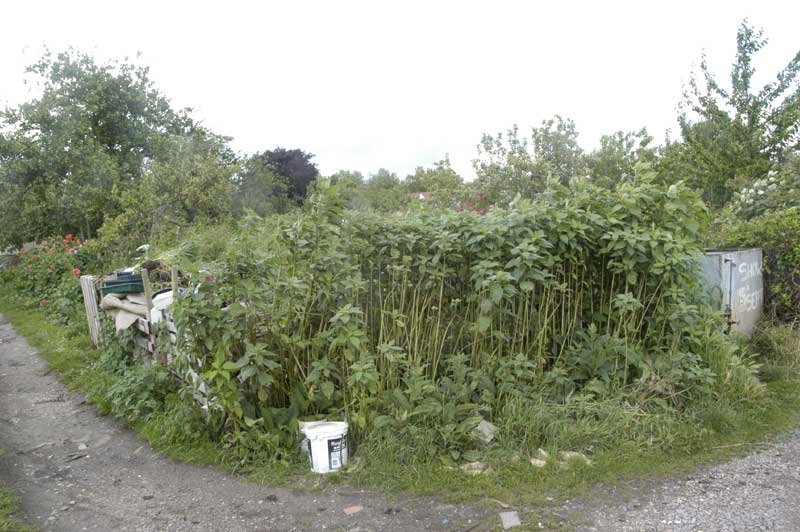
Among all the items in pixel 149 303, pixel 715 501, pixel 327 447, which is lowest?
pixel 715 501

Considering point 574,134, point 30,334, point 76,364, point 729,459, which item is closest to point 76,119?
point 30,334

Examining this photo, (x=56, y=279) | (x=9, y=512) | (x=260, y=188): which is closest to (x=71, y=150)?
(x=56, y=279)

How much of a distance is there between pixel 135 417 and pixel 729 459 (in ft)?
14.1

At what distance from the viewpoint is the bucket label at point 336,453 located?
370cm

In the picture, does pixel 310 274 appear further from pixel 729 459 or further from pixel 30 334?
pixel 30 334

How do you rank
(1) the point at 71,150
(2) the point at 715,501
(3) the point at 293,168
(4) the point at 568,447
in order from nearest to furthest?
(2) the point at 715,501, (4) the point at 568,447, (1) the point at 71,150, (3) the point at 293,168

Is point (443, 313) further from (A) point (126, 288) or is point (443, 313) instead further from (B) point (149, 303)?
(A) point (126, 288)

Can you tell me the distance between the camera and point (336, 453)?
12.2 ft

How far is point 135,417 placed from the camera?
4.78 meters

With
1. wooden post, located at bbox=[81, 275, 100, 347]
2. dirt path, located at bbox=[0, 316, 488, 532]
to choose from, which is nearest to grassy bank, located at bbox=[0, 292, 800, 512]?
dirt path, located at bbox=[0, 316, 488, 532]

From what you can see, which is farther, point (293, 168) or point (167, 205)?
point (293, 168)

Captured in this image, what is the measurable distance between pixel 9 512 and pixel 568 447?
3306mm

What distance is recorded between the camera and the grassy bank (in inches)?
138

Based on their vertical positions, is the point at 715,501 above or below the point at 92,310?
below
